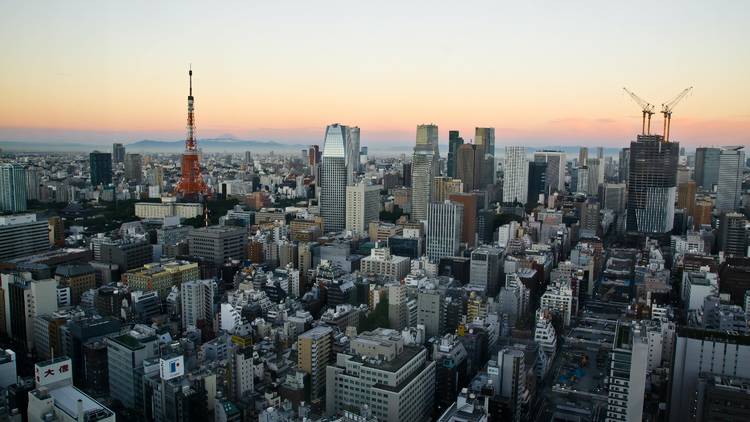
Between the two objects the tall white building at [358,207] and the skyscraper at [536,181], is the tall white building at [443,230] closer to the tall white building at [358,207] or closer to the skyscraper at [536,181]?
the tall white building at [358,207]

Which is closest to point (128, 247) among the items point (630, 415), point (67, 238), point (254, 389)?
point (67, 238)


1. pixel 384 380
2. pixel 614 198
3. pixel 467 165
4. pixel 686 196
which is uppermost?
pixel 467 165

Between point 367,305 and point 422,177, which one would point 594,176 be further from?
point 367,305

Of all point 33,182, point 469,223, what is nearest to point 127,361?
point 469,223

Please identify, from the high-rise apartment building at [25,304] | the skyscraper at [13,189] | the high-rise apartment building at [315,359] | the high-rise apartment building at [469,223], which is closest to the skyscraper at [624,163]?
the high-rise apartment building at [469,223]

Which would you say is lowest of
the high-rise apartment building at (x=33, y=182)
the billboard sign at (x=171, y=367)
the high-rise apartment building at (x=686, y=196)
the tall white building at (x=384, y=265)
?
the tall white building at (x=384, y=265)

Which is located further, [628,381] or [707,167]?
[707,167]

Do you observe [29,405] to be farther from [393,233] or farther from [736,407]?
[393,233]
